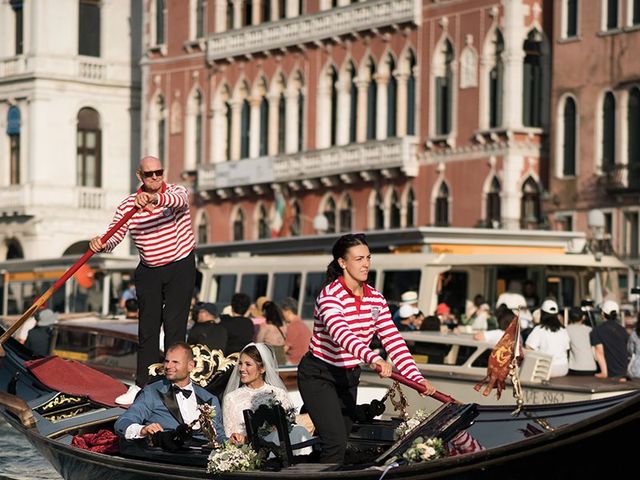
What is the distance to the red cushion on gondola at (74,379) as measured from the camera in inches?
510

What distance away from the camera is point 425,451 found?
934 centimetres

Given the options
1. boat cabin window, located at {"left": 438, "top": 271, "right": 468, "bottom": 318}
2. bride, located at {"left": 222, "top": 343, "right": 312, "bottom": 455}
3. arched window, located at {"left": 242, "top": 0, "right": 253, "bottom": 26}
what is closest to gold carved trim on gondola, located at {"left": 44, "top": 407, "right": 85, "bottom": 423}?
bride, located at {"left": 222, "top": 343, "right": 312, "bottom": 455}

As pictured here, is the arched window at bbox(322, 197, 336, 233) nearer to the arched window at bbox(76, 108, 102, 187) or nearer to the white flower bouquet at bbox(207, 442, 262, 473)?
the arched window at bbox(76, 108, 102, 187)

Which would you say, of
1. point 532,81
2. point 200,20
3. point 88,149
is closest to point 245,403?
point 532,81

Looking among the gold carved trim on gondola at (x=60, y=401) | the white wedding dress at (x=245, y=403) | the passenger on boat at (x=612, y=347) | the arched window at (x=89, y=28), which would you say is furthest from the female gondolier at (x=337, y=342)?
the arched window at (x=89, y=28)

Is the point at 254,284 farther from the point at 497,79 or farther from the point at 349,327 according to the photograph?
the point at 349,327

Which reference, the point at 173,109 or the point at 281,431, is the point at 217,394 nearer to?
the point at 281,431

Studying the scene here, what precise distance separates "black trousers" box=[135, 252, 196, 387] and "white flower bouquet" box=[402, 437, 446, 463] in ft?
10.3

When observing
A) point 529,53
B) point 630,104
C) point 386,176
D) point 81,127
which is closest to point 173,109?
point 81,127

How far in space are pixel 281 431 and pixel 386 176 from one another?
29703 mm

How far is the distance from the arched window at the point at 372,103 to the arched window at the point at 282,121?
3.15 meters

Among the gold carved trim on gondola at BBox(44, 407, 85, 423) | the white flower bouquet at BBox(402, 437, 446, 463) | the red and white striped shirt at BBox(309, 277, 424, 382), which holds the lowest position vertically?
the gold carved trim on gondola at BBox(44, 407, 85, 423)

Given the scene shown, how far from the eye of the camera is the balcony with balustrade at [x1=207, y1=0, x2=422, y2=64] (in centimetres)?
3978

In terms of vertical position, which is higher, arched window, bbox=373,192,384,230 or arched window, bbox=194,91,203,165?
arched window, bbox=194,91,203,165
